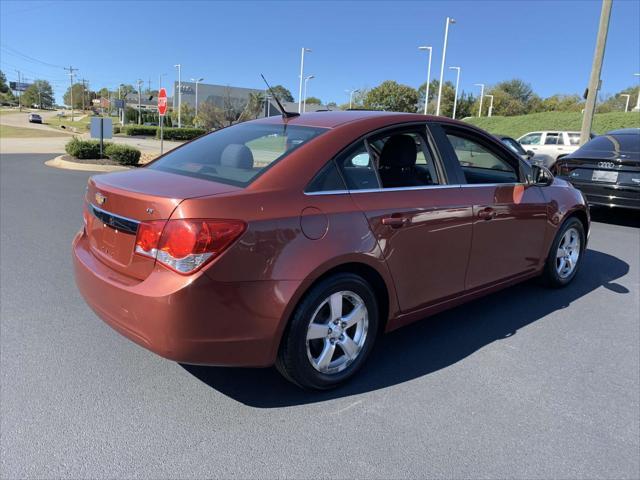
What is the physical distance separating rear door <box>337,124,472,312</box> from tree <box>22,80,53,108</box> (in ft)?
537

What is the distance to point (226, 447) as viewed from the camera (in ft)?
8.34

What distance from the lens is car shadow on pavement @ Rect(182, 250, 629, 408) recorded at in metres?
3.10

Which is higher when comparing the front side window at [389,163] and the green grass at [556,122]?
the green grass at [556,122]

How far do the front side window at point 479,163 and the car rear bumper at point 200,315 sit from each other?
2.03 m

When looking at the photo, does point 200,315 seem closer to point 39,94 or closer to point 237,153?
point 237,153

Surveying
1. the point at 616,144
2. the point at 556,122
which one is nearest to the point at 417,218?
the point at 616,144

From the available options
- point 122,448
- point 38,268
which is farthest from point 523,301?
point 38,268

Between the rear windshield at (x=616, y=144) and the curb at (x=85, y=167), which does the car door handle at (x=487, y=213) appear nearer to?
the rear windshield at (x=616, y=144)

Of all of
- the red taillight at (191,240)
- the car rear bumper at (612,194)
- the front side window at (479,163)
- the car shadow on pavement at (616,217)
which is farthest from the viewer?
Answer: the car shadow on pavement at (616,217)

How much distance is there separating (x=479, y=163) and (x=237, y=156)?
8.60ft

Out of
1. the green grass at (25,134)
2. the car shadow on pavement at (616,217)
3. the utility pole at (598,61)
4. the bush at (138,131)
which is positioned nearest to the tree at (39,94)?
the bush at (138,131)

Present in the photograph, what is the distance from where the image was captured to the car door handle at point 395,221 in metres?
3.07

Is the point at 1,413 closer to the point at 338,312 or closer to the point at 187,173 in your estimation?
the point at 187,173

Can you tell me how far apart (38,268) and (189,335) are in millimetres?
3482
